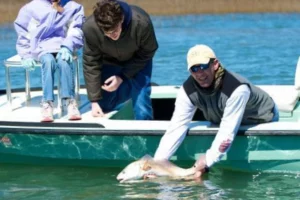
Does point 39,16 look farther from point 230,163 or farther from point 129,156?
point 230,163

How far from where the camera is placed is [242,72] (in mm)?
15320

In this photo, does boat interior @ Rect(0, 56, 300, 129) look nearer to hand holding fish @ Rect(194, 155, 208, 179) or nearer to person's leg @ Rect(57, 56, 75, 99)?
person's leg @ Rect(57, 56, 75, 99)

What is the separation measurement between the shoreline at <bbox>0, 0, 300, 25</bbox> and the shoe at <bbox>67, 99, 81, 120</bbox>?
2035 cm

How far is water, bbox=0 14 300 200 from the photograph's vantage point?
7.18m

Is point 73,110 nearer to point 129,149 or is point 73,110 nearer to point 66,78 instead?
point 66,78

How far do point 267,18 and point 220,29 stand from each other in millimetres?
3443

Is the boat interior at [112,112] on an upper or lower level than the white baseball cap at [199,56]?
lower

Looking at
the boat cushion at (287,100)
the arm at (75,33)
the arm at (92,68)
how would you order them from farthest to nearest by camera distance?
the boat cushion at (287,100) → the arm at (75,33) → the arm at (92,68)

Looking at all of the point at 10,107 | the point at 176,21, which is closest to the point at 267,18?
the point at 176,21

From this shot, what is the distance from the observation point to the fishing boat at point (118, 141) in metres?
7.29

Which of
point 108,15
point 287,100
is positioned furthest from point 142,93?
point 287,100

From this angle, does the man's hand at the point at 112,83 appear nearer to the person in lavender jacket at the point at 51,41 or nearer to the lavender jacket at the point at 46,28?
the person in lavender jacket at the point at 51,41

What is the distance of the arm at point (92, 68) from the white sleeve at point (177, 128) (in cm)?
87

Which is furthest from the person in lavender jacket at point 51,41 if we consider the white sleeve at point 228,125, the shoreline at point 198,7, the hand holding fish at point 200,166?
the shoreline at point 198,7
